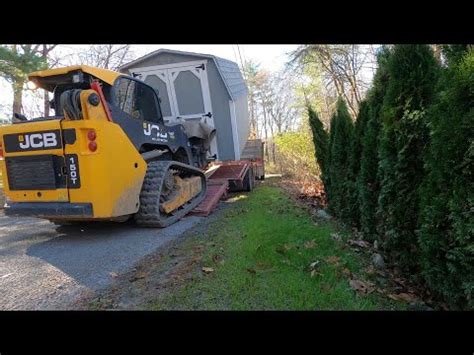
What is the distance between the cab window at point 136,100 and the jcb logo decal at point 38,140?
1076mm

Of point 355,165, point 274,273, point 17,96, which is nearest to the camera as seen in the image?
point 274,273

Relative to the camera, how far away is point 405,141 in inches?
121

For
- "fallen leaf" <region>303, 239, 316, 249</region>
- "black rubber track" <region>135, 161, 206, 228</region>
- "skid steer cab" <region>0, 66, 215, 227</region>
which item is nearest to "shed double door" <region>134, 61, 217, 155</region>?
"skid steer cab" <region>0, 66, 215, 227</region>

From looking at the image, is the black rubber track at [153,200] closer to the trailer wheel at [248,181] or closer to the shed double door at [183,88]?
the shed double door at [183,88]

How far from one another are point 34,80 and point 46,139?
1380 mm

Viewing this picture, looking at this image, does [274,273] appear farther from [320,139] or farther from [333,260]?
[320,139]

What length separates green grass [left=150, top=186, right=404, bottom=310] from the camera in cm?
234

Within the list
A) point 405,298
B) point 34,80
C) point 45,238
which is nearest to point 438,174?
point 405,298

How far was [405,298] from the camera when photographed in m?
2.48

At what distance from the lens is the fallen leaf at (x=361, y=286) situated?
2529 mm

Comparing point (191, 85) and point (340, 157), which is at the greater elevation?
point (191, 85)

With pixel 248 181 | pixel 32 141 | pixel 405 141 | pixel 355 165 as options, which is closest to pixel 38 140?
pixel 32 141

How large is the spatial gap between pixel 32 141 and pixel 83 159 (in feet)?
2.60
